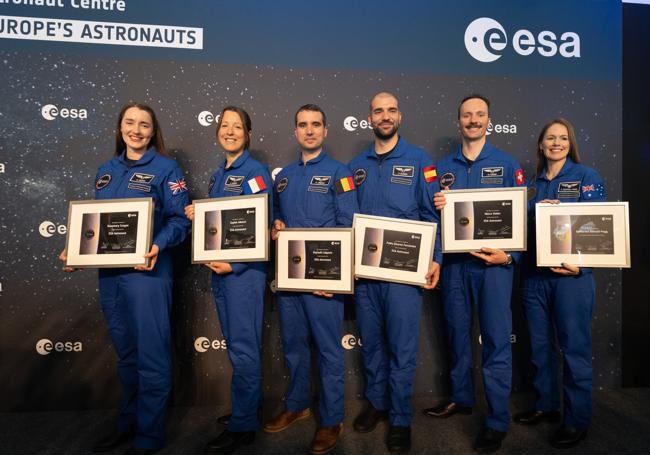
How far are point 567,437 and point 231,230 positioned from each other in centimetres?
217

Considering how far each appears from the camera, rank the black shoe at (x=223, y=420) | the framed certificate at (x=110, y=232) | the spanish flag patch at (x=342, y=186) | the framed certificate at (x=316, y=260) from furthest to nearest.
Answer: the black shoe at (x=223, y=420)
the spanish flag patch at (x=342, y=186)
the framed certificate at (x=316, y=260)
the framed certificate at (x=110, y=232)

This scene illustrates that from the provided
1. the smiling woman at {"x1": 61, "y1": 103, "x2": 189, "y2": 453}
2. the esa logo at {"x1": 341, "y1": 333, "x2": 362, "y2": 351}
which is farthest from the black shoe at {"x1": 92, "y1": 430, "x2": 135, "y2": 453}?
the esa logo at {"x1": 341, "y1": 333, "x2": 362, "y2": 351}

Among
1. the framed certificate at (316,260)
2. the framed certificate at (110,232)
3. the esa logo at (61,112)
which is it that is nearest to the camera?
the framed certificate at (110,232)

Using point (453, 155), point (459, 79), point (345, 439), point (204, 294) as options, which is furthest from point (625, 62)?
point (204, 294)

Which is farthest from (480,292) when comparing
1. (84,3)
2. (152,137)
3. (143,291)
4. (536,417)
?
(84,3)

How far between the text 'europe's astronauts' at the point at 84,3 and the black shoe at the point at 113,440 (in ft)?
9.01

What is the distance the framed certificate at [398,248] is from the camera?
2.28 m

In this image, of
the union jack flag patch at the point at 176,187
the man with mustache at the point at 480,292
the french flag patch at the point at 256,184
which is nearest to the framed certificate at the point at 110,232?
the union jack flag patch at the point at 176,187

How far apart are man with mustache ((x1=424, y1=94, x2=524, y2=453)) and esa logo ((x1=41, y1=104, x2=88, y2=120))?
2422 millimetres

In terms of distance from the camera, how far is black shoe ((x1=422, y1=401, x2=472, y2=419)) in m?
2.66

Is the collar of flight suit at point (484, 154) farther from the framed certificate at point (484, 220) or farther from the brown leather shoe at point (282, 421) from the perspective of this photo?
the brown leather shoe at point (282, 421)

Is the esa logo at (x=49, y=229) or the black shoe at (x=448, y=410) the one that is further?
the esa logo at (x=49, y=229)

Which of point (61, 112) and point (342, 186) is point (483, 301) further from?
point (61, 112)

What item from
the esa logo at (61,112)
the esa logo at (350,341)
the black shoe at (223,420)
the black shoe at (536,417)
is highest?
the esa logo at (61,112)
